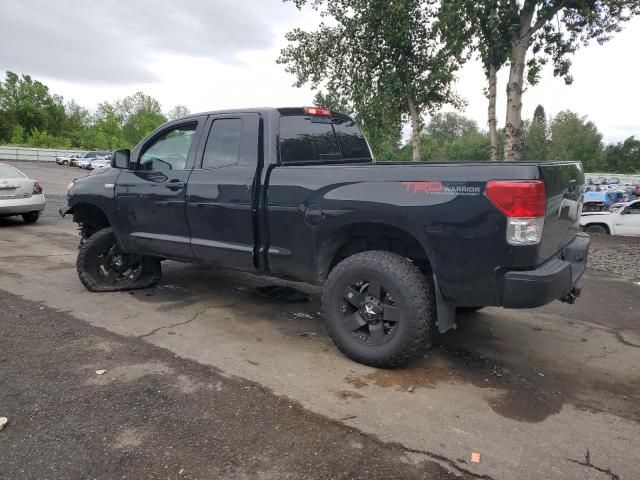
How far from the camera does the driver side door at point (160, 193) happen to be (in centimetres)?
483

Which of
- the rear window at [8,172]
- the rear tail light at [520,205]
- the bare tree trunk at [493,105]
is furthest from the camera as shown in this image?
the bare tree trunk at [493,105]

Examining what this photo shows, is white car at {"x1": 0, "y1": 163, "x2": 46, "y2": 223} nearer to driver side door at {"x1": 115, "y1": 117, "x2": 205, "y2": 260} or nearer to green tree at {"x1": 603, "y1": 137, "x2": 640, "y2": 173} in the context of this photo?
driver side door at {"x1": 115, "y1": 117, "x2": 205, "y2": 260}

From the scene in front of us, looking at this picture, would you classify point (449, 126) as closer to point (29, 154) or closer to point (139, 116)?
point (139, 116)

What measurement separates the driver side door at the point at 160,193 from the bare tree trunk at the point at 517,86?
11756 mm

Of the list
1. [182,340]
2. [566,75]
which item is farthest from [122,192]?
[566,75]

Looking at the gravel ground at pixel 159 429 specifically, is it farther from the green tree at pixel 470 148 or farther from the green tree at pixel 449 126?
the green tree at pixel 449 126

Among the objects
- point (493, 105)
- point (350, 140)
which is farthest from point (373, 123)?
point (350, 140)

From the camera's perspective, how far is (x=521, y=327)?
4863 mm

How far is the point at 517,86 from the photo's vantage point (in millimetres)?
13984

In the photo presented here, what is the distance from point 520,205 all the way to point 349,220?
1240mm

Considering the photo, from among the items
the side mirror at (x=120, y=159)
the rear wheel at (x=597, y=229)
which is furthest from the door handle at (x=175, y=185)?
the rear wheel at (x=597, y=229)

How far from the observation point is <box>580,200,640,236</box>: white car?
46.4ft

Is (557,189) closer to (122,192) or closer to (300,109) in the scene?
(300,109)

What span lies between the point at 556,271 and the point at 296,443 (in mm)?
2034
